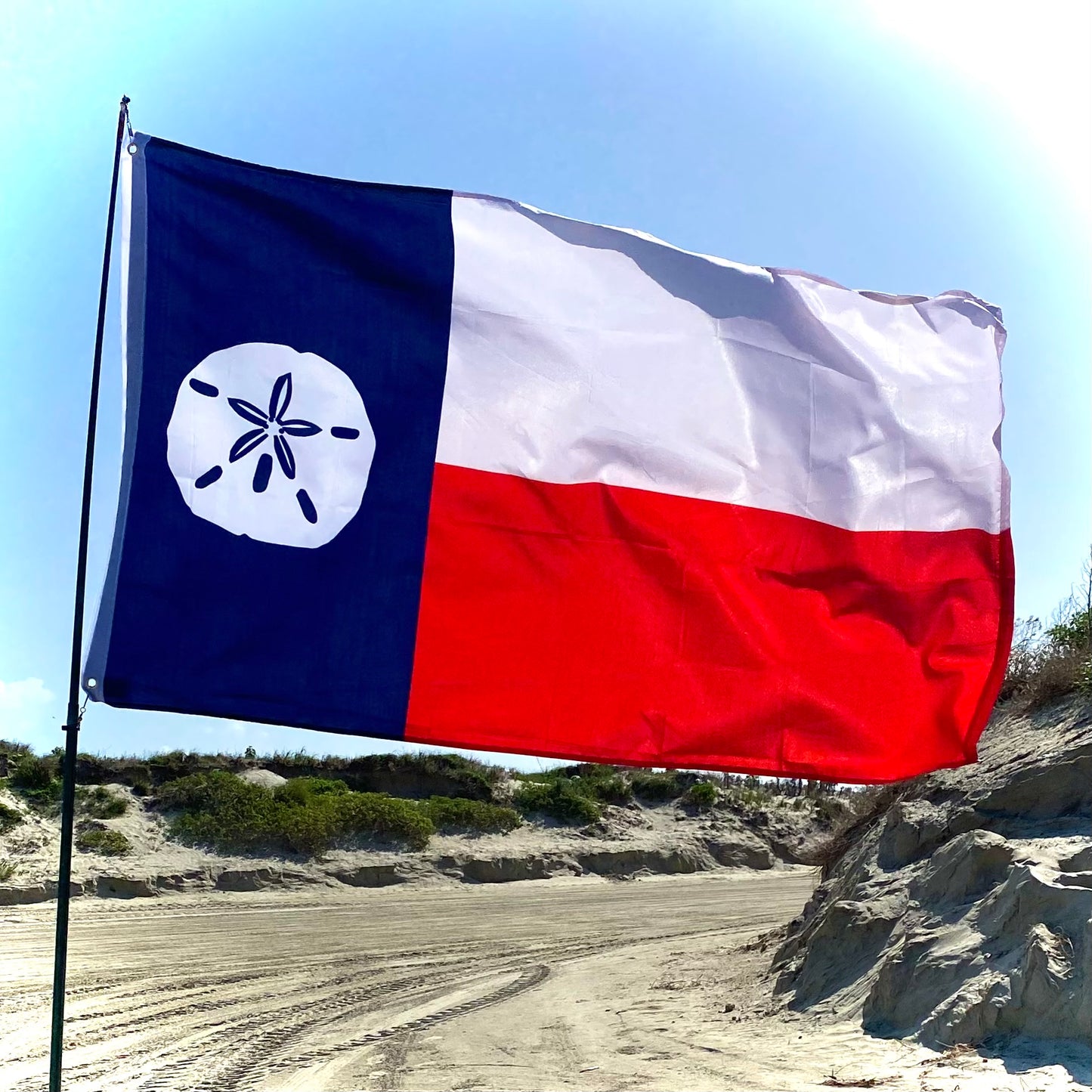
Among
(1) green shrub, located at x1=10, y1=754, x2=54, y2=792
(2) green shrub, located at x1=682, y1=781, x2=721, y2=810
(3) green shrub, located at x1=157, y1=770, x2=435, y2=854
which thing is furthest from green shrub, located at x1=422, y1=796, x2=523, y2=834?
(1) green shrub, located at x1=10, y1=754, x2=54, y2=792

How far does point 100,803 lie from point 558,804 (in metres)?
11.8

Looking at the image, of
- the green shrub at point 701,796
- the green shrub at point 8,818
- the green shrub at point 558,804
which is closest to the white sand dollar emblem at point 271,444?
the green shrub at point 8,818

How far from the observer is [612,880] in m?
27.0

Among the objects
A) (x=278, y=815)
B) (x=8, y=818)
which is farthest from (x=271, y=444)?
(x=278, y=815)

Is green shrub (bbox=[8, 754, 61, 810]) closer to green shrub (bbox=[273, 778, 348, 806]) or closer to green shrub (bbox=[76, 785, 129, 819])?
green shrub (bbox=[76, 785, 129, 819])

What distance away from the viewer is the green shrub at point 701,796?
32625 millimetres

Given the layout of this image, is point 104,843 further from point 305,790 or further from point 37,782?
point 305,790

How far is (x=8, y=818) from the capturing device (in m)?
22.0

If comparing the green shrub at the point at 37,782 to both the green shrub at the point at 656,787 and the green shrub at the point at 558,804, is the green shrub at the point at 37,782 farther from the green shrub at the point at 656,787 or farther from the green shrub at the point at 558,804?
the green shrub at the point at 656,787

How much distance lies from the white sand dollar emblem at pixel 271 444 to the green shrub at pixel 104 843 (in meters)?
19.5

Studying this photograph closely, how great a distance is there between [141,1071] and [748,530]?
5.77 m

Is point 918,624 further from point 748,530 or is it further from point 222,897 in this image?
point 222,897

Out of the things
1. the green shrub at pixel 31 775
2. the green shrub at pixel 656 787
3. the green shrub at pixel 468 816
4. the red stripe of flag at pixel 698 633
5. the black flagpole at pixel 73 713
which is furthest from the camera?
the green shrub at pixel 656 787

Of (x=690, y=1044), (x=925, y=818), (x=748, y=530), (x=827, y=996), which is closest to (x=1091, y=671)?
(x=925, y=818)
